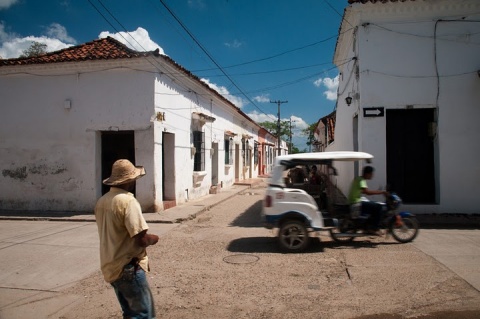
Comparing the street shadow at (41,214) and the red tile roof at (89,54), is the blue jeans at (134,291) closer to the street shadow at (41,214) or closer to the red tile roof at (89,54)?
the street shadow at (41,214)

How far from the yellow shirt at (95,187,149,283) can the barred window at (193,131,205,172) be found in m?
12.1

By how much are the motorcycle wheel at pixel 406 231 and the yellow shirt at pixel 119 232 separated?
18.7ft

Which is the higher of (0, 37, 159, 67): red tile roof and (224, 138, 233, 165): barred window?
(0, 37, 159, 67): red tile roof

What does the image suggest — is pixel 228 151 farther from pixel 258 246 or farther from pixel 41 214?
pixel 258 246

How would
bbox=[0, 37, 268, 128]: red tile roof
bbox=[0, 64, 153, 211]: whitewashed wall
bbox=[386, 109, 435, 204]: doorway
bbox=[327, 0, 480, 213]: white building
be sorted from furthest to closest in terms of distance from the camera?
bbox=[0, 64, 153, 211]: whitewashed wall → bbox=[0, 37, 268, 128]: red tile roof → bbox=[386, 109, 435, 204]: doorway → bbox=[327, 0, 480, 213]: white building

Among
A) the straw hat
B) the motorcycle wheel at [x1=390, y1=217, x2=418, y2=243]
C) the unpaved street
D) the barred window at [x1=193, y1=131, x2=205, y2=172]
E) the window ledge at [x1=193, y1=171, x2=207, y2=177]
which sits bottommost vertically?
the unpaved street

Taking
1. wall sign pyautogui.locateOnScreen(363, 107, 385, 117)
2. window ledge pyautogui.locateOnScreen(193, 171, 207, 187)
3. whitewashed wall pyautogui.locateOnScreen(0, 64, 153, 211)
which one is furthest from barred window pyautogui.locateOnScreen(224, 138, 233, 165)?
wall sign pyautogui.locateOnScreen(363, 107, 385, 117)

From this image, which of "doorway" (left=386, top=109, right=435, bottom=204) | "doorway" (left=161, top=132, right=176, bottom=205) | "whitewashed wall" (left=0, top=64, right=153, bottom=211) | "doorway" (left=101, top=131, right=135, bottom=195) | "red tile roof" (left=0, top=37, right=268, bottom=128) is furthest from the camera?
"doorway" (left=101, top=131, right=135, bottom=195)

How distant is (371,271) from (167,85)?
9075mm

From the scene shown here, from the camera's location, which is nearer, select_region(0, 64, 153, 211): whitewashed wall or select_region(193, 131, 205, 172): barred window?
select_region(0, 64, 153, 211): whitewashed wall

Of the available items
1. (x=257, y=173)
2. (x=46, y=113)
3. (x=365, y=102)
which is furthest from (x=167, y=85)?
(x=257, y=173)

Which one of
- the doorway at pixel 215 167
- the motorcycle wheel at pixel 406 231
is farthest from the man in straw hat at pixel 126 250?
the doorway at pixel 215 167

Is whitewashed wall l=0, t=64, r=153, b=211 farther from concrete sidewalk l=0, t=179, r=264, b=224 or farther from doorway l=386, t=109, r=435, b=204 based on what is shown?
doorway l=386, t=109, r=435, b=204

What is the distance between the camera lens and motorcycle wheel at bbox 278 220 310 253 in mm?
6844
